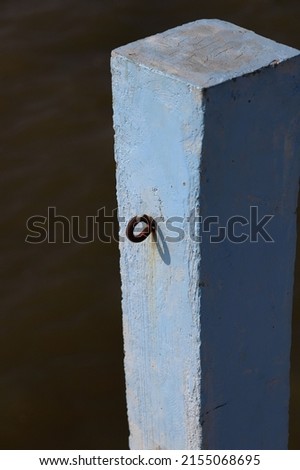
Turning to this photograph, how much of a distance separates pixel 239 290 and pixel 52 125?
301 centimetres

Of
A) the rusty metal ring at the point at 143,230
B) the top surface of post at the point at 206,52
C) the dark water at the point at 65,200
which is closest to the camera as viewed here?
the top surface of post at the point at 206,52

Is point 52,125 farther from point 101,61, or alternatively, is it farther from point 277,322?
point 277,322

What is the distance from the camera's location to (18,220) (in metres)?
4.57

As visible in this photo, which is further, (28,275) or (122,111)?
(28,275)

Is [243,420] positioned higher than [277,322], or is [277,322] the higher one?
[277,322]

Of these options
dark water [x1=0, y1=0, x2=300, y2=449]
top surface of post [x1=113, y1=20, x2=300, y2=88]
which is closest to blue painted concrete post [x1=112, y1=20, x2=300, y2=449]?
top surface of post [x1=113, y1=20, x2=300, y2=88]

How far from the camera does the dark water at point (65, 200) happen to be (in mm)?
3881

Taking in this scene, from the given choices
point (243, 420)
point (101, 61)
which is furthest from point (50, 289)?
point (243, 420)

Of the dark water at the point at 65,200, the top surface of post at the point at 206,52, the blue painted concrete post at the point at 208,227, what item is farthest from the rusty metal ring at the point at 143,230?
the dark water at the point at 65,200

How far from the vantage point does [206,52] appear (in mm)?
2018

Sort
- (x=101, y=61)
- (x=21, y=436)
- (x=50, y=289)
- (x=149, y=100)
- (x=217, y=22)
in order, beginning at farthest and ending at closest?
1. (x=101, y=61)
2. (x=50, y=289)
3. (x=21, y=436)
4. (x=217, y=22)
5. (x=149, y=100)

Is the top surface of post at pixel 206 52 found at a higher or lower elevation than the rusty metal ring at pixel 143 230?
higher

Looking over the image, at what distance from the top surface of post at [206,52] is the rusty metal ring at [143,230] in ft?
1.09

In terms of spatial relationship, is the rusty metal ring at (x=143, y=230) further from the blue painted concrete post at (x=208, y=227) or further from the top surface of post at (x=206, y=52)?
the top surface of post at (x=206, y=52)
